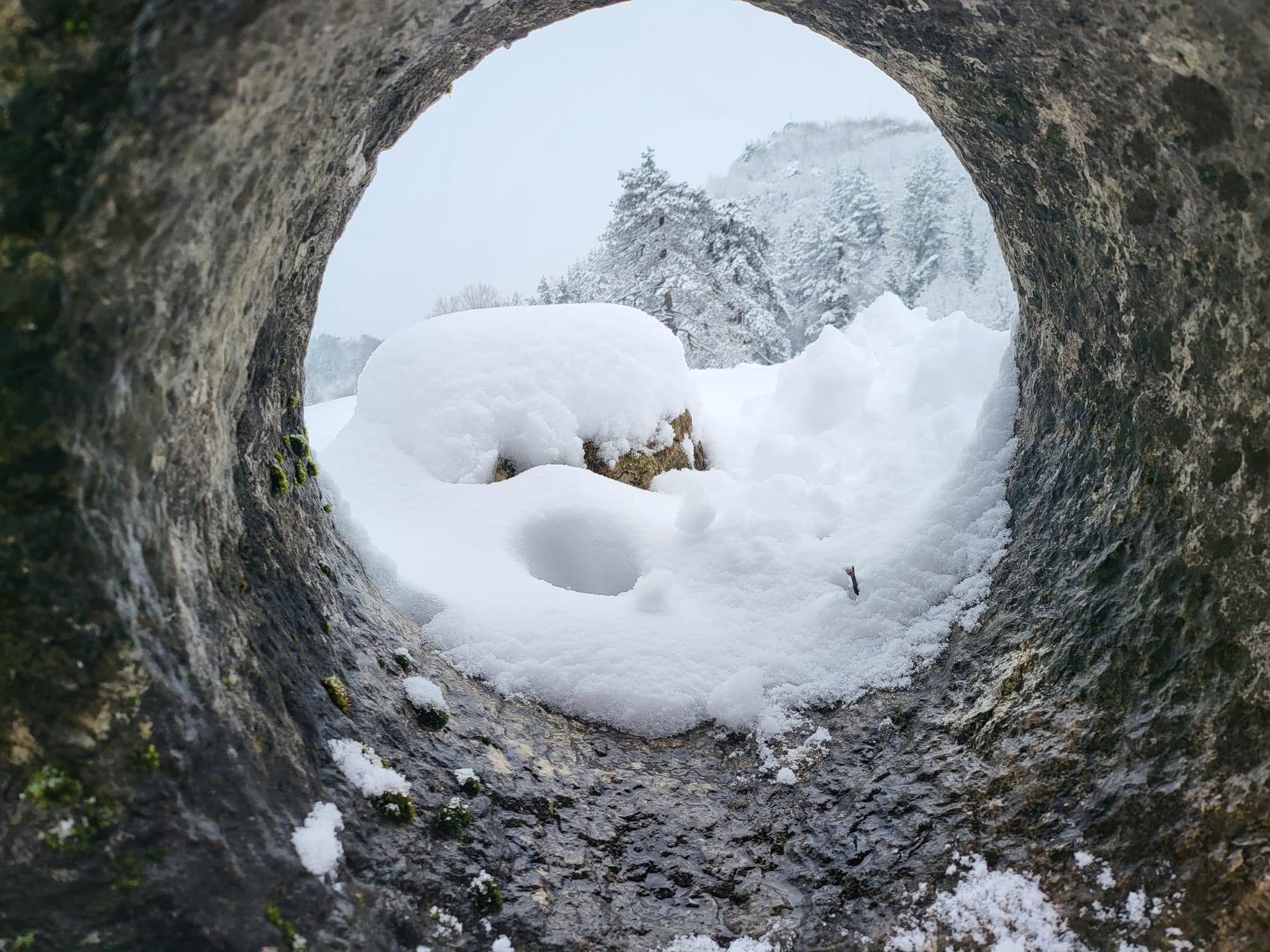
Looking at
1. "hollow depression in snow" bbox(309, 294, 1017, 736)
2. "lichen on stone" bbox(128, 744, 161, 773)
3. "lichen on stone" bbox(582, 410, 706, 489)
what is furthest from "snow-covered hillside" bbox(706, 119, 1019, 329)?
"lichen on stone" bbox(128, 744, 161, 773)

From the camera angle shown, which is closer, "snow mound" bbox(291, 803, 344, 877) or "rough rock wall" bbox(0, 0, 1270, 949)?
"rough rock wall" bbox(0, 0, 1270, 949)

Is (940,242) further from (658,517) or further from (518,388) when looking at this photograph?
(658,517)

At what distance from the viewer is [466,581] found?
5309 mm

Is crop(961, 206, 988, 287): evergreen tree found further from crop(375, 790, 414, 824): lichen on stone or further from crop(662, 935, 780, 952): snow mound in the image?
crop(375, 790, 414, 824): lichen on stone

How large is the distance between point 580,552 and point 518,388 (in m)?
2.56

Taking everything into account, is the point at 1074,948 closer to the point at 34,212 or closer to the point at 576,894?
the point at 576,894

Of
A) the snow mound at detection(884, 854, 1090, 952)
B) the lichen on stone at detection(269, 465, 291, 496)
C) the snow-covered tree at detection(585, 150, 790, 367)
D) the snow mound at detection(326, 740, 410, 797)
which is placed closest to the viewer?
the snow mound at detection(884, 854, 1090, 952)

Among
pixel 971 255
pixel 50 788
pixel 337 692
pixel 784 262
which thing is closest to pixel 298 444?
pixel 337 692

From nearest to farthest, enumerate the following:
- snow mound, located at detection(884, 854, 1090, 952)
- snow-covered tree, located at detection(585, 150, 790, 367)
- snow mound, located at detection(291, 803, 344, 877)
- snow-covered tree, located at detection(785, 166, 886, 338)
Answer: snow mound, located at detection(291, 803, 344, 877)
snow mound, located at detection(884, 854, 1090, 952)
snow-covered tree, located at detection(585, 150, 790, 367)
snow-covered tree, located at detection(785, 166, 886, 338)

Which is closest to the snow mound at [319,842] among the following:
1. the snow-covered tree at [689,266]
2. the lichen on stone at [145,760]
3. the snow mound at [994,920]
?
the lichen on stone at [145,760]

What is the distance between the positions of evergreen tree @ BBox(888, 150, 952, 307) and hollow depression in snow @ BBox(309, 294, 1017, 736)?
2123 centimetres

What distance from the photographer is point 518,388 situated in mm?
7984

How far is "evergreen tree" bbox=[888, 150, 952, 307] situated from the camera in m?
29.0

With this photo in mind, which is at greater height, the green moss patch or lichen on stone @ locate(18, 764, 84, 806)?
the green moss patch
